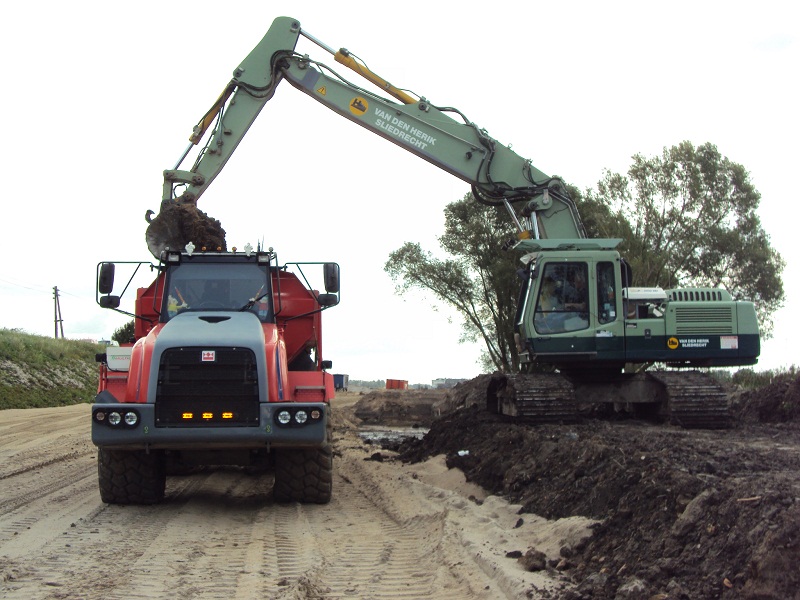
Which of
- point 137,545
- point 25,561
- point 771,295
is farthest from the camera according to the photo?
point 771,295

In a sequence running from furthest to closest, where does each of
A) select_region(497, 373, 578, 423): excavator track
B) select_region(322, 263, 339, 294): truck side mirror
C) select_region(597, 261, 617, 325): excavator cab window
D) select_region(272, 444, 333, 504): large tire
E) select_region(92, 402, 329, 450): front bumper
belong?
select_region(597, 261, 617, 325): excavator cab window, select_region(497, 373, 578, 423): excavator track, select_region(322, 263, 339, 294): truck side mirror, select_region(272, 444, 333, 504): large tire, select_region(92, 402, 329, 450): front bumper

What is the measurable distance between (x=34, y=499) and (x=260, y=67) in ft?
26.8

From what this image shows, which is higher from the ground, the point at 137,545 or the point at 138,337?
the point at 138,337

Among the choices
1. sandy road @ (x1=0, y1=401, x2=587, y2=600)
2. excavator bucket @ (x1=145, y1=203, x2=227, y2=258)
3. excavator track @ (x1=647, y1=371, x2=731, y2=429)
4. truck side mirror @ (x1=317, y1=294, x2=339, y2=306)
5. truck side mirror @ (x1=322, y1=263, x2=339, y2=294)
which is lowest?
sandy road @ (x1=0, y1=401, x2=587, y2=600)

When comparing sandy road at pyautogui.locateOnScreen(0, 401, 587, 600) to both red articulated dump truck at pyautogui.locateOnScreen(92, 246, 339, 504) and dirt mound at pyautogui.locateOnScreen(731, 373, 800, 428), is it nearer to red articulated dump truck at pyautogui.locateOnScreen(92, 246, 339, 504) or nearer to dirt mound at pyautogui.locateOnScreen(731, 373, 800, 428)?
red articulated dump truck at pyautogui.locateOnScreen(92, 246, 339, 504)

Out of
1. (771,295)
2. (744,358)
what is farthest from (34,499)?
(771,295)

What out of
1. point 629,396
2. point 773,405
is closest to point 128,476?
point 629,396

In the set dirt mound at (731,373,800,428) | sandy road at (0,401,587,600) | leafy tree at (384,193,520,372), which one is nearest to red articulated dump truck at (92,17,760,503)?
sandy road at (0,401,587,600)

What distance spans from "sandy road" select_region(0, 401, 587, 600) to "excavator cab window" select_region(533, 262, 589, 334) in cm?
346

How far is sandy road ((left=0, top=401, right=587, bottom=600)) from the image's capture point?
20.9ft

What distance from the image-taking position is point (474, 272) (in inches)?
1549

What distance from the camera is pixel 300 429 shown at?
363 inches

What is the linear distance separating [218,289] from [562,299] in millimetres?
6124

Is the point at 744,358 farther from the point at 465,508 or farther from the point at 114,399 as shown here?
the point at 114,399
